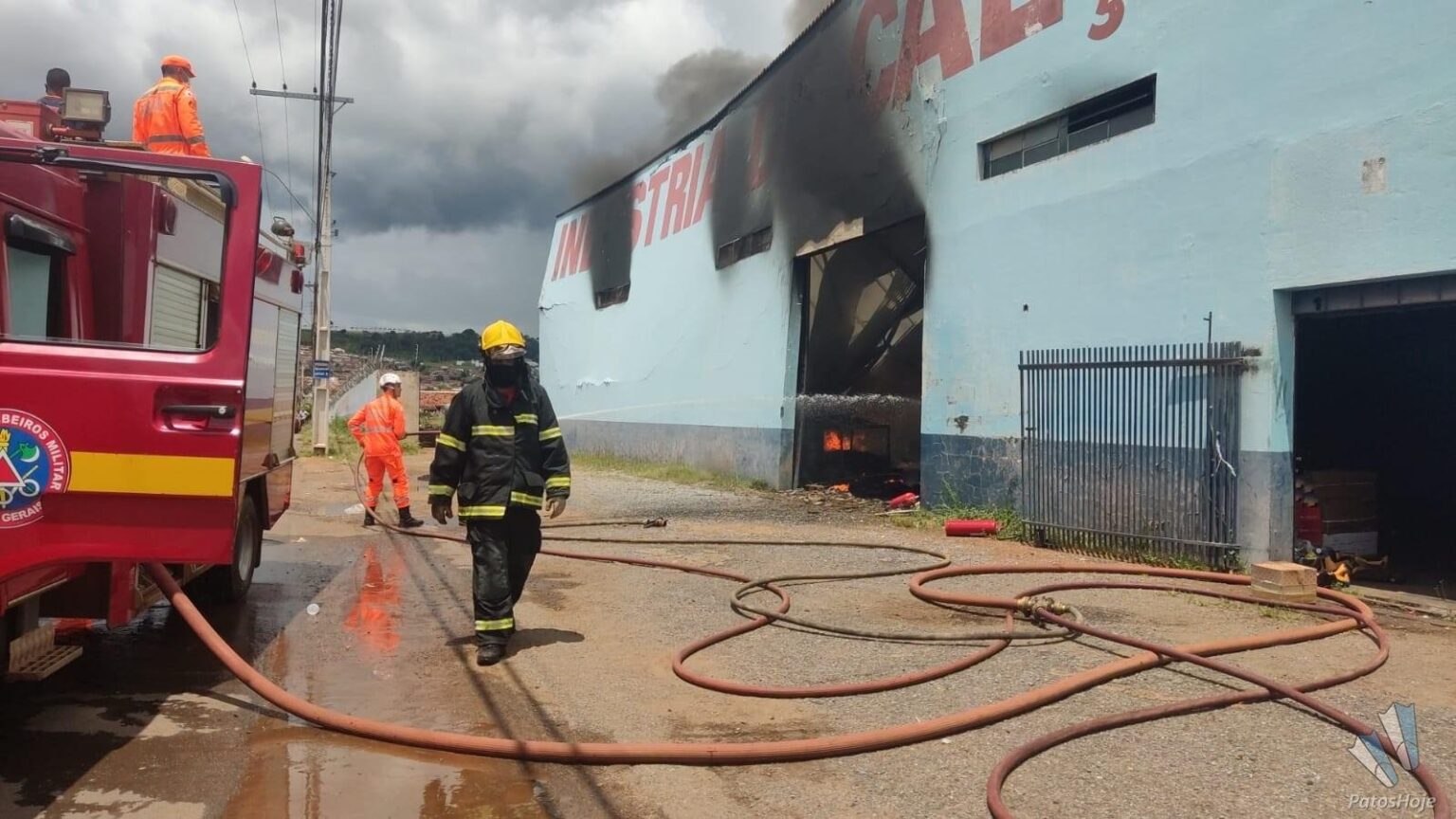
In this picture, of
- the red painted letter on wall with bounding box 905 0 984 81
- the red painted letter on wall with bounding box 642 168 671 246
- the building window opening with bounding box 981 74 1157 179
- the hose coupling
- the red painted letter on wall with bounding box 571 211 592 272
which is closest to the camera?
the hose coupling

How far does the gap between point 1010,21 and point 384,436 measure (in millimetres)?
8319

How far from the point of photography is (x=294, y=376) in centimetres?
696

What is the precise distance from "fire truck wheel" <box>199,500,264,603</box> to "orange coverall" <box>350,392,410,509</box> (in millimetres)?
3142

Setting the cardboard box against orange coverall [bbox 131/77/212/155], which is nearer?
orange coverall [bbox 131/77/212/155]

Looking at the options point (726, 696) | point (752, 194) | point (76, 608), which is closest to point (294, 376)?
point (76, 608)

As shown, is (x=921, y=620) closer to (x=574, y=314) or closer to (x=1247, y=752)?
(x=1247, y=752)

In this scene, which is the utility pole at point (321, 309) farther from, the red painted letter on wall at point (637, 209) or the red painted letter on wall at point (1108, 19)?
the red painted letter on wall at point (1108, 19)

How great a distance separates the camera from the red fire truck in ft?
11.6

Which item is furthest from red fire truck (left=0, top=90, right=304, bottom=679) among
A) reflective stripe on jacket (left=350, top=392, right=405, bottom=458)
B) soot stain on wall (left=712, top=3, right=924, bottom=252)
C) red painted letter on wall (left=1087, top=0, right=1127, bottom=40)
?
soot stain on wall (left=712, top=3, right=924, bottom=252)

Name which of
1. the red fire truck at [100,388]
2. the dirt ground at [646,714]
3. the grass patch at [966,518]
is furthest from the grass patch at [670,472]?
the red fire truck at [100,388]

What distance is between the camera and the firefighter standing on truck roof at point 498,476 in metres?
5.27

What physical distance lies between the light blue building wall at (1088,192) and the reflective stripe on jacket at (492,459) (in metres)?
5.99

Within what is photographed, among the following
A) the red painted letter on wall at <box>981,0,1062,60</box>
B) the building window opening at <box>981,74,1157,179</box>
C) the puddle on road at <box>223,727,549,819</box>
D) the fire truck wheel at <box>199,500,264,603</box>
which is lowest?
the puddle on road at <box>223,727,549,819</box>

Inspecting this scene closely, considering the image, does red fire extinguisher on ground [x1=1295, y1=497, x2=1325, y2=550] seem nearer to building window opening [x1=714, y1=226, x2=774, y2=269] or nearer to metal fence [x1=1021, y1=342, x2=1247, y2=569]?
metal fence [x1=1021, y1=342, x2=1247, y2=569]
